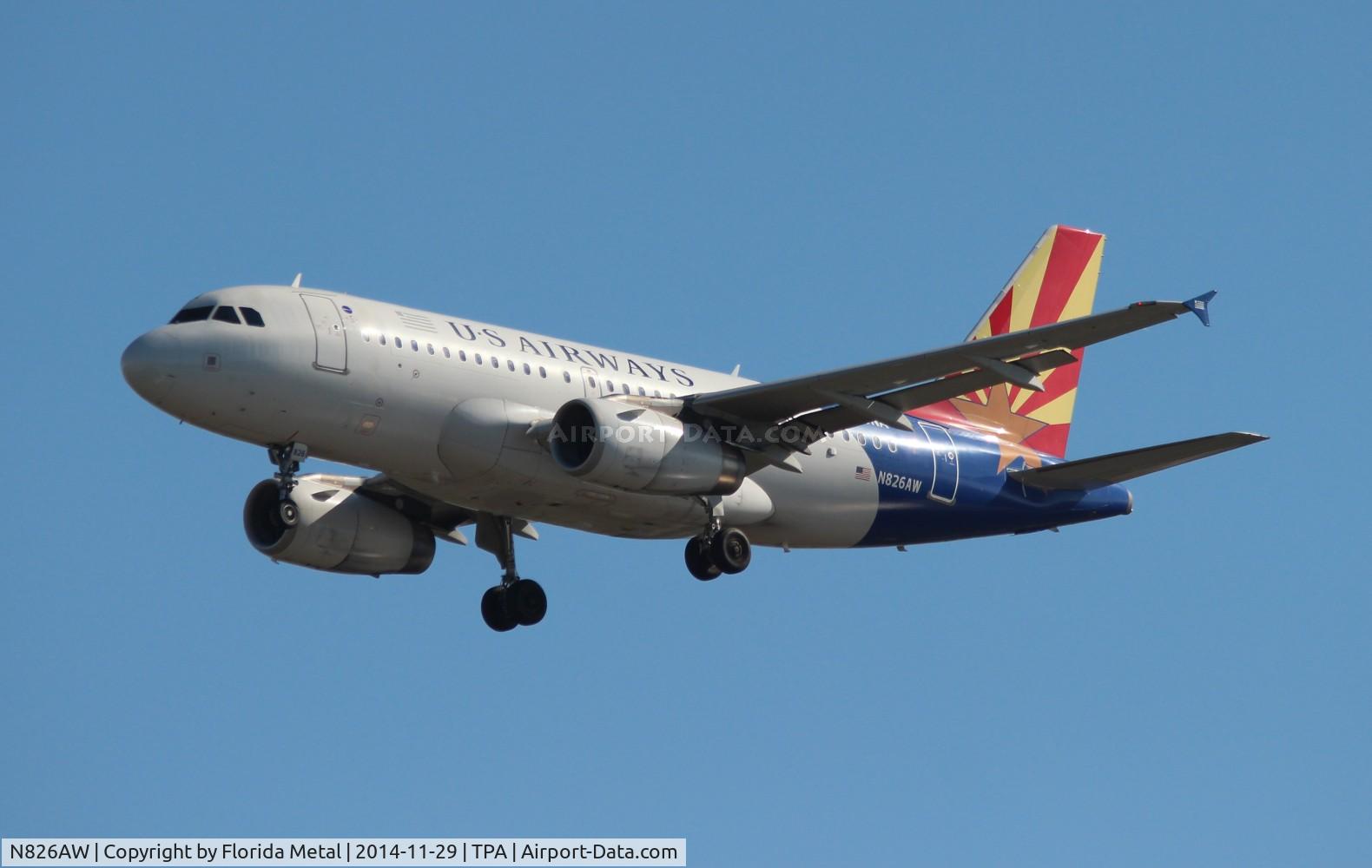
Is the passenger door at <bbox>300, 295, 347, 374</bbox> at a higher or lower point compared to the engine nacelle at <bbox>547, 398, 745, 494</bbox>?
higher

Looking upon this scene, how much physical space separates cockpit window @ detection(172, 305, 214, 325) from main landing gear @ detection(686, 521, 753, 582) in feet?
→ 35.1

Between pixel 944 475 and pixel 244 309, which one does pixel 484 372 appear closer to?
pixel 244 309

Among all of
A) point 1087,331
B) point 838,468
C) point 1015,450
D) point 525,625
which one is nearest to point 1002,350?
point 1087,331

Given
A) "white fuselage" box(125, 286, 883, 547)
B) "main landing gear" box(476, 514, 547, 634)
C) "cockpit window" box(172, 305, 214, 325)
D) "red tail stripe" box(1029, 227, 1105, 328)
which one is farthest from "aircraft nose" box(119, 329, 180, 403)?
"red tail stripe" box(1029, 227, 1105, 328)

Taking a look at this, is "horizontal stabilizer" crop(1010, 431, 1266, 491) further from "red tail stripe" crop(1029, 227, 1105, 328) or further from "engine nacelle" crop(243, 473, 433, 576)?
"engine nacelle" crop(243, 473, 433, 576)

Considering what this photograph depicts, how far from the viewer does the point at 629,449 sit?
35875 mm

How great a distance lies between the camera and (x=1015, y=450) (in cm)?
4428

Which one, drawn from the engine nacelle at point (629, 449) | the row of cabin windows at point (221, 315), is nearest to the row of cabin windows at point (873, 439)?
the engine nacelle at point (629, 449)

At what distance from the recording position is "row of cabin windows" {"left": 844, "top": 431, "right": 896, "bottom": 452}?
41.5 meters

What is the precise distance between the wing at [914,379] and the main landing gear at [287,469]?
25.1 ft

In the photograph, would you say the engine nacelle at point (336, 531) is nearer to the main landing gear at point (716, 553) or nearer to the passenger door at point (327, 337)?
the passenger door at point (327, 337)

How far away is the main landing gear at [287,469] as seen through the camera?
35.4 metres

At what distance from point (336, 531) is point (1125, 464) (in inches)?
654

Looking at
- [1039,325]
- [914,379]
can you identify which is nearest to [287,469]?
[914,379]
